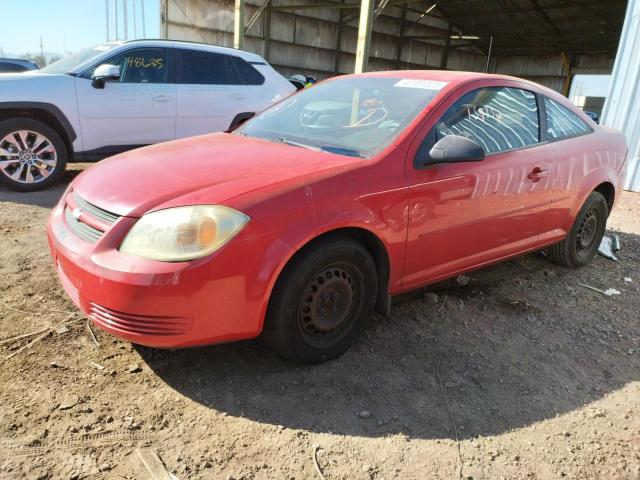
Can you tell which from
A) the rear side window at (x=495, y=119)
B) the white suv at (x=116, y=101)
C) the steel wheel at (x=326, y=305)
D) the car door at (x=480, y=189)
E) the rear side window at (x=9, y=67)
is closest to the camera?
the steel wheel at (x=326, y=305)

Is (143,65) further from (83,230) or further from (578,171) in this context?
(578,171)

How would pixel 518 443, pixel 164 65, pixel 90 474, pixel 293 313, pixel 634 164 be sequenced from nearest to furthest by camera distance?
pixel 90 474 → pixel 518 443 → pixel 293 313 → pixel 164 65 → pixel 634 164

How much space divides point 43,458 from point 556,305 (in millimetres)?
3284

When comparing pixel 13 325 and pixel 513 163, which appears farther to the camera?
pixel 513 163

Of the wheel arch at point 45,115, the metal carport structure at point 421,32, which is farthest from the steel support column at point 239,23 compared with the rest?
the wheel arch at point 45,115

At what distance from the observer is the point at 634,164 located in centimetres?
778

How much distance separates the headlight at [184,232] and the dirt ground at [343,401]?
2.35 ft

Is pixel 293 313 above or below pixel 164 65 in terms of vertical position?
below

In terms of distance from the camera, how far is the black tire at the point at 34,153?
5.54 meters

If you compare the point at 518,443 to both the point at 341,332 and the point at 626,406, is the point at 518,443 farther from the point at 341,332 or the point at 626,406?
the point at 341,332

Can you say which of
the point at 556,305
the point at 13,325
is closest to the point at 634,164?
the point at 556,305

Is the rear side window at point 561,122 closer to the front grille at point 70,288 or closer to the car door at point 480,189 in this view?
the car door at point 480,189

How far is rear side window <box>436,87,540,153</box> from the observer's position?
3043mm

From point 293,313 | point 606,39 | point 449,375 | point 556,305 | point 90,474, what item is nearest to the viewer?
point 90,474
